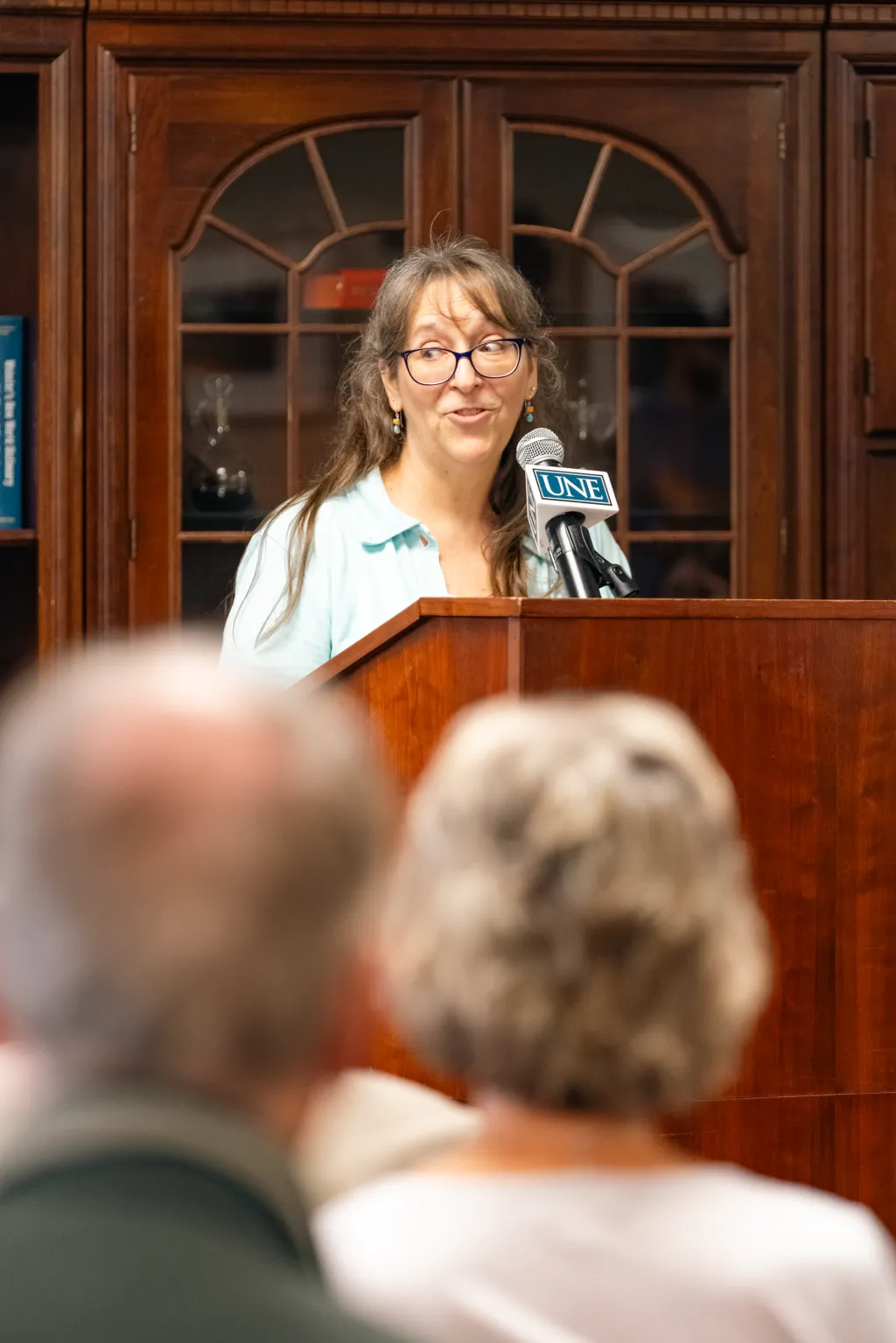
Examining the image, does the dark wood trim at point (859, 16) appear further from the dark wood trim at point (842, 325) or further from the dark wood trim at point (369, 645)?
the dark wood trim at point (369, 645)

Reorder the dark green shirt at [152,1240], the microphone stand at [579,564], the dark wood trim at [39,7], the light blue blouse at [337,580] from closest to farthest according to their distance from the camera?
the dark green shirt at [152,1240], the microphone stand at [579,564], the light blue blouse at [337,580], the dark wood trim at [39,7]

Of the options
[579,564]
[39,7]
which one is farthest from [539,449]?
[39,7]

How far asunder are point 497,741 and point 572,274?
2.60 meters

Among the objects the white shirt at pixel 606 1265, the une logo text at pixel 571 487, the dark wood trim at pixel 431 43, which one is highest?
the dark wood trim at pixel 431 43

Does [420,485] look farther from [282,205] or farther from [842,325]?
[842,325]

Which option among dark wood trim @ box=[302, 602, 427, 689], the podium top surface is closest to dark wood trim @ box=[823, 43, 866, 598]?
the podium top surface

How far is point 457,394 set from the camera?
7.83 ft

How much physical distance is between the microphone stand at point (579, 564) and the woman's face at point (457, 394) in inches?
21.5

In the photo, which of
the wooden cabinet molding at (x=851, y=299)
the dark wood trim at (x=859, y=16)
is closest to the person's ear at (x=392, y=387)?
the wooden cabinet molding at (x=851, y=299)

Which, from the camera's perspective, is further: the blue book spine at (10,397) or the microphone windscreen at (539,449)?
the blue book spine at (10,397)

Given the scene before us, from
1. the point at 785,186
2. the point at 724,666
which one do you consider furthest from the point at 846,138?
the point at 724,666

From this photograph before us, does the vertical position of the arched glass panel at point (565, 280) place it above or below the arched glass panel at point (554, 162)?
below

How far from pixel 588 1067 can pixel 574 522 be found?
117cm

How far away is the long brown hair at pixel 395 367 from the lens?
2.40 m
